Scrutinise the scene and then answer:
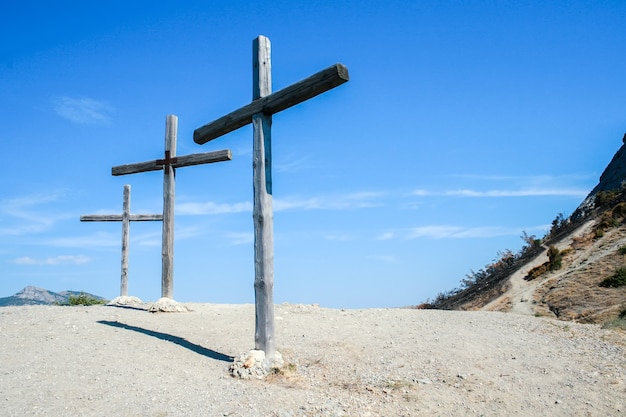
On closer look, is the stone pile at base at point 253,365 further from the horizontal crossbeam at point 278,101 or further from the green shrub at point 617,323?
the green shrub at point 617,323

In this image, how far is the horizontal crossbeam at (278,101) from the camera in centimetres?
775

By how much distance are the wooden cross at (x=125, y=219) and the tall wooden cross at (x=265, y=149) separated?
9.33 metres

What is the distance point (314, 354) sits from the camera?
371 inches

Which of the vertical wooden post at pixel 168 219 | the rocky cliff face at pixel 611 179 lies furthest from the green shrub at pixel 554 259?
the vertical wooden post at pixel 168 219

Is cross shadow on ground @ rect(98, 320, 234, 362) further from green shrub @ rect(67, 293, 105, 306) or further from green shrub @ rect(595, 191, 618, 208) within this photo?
green shrub @ rect(595, 191, 618, 208)

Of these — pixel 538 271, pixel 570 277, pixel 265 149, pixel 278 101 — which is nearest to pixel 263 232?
pixel 265 149

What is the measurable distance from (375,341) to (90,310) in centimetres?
773

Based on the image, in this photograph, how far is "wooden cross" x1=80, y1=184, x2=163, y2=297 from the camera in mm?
17484

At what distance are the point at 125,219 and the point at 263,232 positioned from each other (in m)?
11.2

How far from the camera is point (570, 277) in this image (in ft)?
61.4

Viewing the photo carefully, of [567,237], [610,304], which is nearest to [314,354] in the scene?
[610,304]

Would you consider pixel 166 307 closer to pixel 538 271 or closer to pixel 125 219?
pixel 125 219

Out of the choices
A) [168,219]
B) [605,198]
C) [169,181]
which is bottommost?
[168,219]

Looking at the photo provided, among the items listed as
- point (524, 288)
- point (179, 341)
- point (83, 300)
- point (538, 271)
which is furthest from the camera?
point (538, 271)
